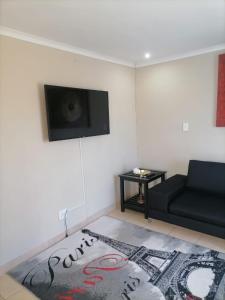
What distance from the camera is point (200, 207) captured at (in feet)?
8.38

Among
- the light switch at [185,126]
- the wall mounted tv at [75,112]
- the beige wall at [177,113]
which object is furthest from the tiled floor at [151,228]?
the light switch at [185,126]

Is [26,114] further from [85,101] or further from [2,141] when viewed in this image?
[85,101]

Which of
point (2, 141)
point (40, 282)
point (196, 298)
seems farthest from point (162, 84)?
point (40, 282)

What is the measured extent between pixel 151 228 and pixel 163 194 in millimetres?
507

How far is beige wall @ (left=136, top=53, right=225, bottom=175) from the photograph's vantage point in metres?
3.04

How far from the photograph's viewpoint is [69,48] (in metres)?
2.65

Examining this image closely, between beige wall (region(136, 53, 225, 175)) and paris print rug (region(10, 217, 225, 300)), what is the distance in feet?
4.29

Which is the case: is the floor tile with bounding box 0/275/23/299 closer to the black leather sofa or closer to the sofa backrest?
the black leather sofa

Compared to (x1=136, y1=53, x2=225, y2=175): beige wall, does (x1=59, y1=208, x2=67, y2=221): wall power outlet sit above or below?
below

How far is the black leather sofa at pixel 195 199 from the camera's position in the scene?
244 cm

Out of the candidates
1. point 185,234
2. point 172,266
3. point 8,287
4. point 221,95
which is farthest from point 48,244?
point 221,95

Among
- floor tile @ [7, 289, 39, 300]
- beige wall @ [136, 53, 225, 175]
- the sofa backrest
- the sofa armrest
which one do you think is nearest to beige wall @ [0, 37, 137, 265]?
floor tile @ [7, 289, 39, 300]

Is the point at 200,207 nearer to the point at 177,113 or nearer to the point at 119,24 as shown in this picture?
the point at 177,113

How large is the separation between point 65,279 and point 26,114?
165 centimetres
